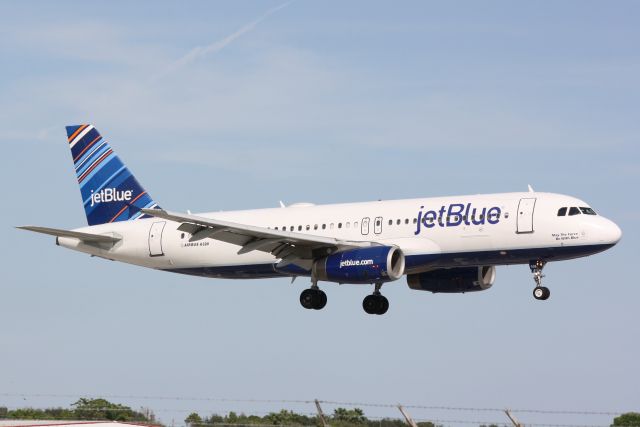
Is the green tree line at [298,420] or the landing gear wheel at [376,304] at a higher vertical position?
the landing gear wheel at [376,304]

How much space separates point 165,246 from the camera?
56.2 m

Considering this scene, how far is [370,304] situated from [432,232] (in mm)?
6594

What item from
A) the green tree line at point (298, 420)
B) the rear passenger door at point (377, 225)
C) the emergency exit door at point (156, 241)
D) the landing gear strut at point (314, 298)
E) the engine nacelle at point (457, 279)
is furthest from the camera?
the emergency exit door at point (156, 241)

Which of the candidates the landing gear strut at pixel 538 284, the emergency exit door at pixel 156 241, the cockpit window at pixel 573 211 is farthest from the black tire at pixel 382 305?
the cockpit window at pixel 573 211

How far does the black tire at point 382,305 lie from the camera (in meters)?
54.9

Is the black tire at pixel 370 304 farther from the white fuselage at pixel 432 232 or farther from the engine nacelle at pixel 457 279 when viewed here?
the white fuselage at pixel 432 232

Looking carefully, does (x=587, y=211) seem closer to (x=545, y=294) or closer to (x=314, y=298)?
(x=545, y=294)

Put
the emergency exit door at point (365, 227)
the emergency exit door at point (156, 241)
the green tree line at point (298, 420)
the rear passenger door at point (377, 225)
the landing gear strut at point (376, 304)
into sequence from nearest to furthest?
the green tree line at point (298, 420) < the rear passenger door at point (377, 225) < the emergency exit door at point (365, 227) < the landing gear strut at point (376, 304) < the emergency exit door at point (156, 241)

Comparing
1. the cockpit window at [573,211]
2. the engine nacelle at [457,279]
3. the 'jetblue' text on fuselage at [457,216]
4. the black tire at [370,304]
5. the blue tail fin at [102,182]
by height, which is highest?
the blue tail fin at [102,182]

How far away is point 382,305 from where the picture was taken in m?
54.9

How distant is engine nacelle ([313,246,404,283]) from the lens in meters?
48.5

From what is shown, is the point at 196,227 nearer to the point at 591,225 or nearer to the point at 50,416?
the point at 50,416

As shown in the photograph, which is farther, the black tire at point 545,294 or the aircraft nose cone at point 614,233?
the black tire at point 545,294

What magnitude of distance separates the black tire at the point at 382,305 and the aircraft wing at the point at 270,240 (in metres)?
4.37
